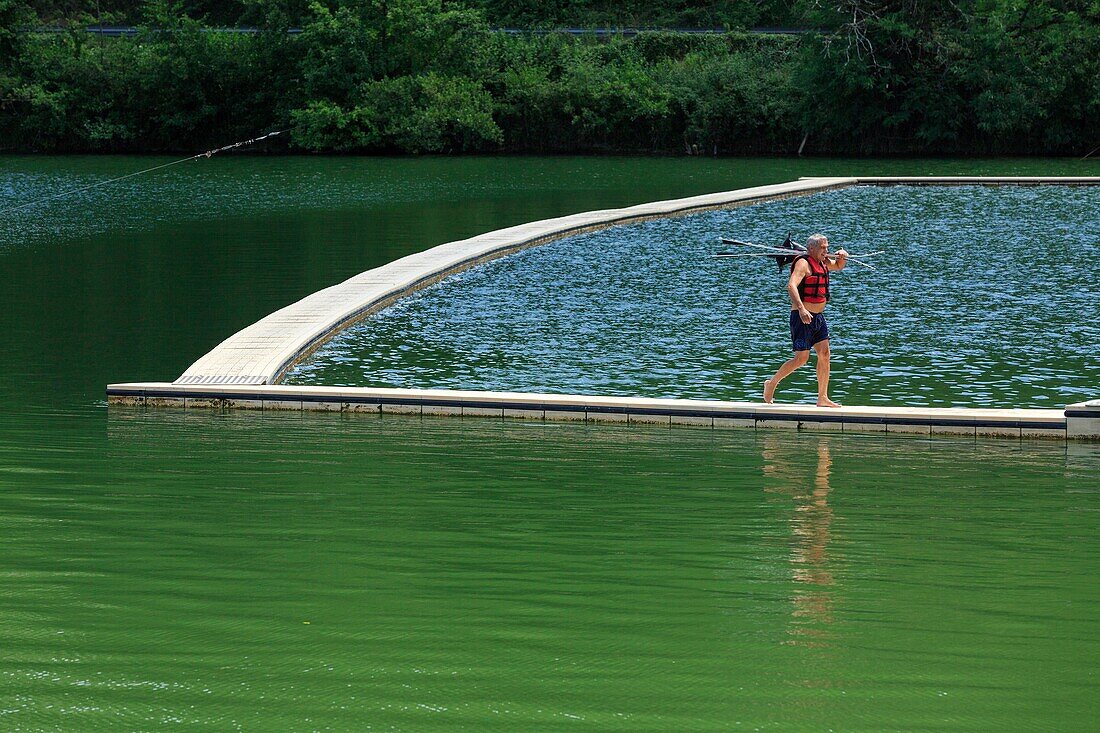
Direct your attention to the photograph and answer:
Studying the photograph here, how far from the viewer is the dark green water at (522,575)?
581 cm

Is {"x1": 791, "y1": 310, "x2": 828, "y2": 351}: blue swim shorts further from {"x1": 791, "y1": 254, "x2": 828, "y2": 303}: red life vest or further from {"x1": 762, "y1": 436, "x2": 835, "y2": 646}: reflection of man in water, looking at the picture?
{"x1": 762, "y1": 436, "x2": 835, "y2": 646}: reflection of man in water

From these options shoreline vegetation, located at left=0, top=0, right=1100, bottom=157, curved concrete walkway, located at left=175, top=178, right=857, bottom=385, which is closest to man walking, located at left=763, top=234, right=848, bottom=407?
curved concrete walkway, located at left=175, top=178, right=857, bottom=385

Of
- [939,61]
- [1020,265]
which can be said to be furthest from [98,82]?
[1020,265]

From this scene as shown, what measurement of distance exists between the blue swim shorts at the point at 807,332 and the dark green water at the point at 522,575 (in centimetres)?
100

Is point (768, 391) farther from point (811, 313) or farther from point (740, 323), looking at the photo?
point (740, 323)

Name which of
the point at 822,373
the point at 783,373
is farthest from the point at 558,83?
the point at 822,373

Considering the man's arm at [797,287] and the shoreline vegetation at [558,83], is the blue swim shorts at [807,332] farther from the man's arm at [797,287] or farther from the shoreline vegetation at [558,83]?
the shoreline vegetation at [558,83]

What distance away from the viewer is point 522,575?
7.34 m

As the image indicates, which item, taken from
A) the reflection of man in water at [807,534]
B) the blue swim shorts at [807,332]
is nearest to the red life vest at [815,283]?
the blue swim shorts at [807,332]

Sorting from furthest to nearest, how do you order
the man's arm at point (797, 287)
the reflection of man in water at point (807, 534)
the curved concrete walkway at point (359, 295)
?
1. the curved concrete walkway at point (359, 295)
2. the man's arm at point (797, 287)
3. the reflection of man in water at point (807, 534)

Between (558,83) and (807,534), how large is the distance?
143 feet

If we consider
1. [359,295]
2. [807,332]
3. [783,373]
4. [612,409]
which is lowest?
[612,409]

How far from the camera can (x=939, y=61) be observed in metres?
46.9

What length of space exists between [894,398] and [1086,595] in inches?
207
